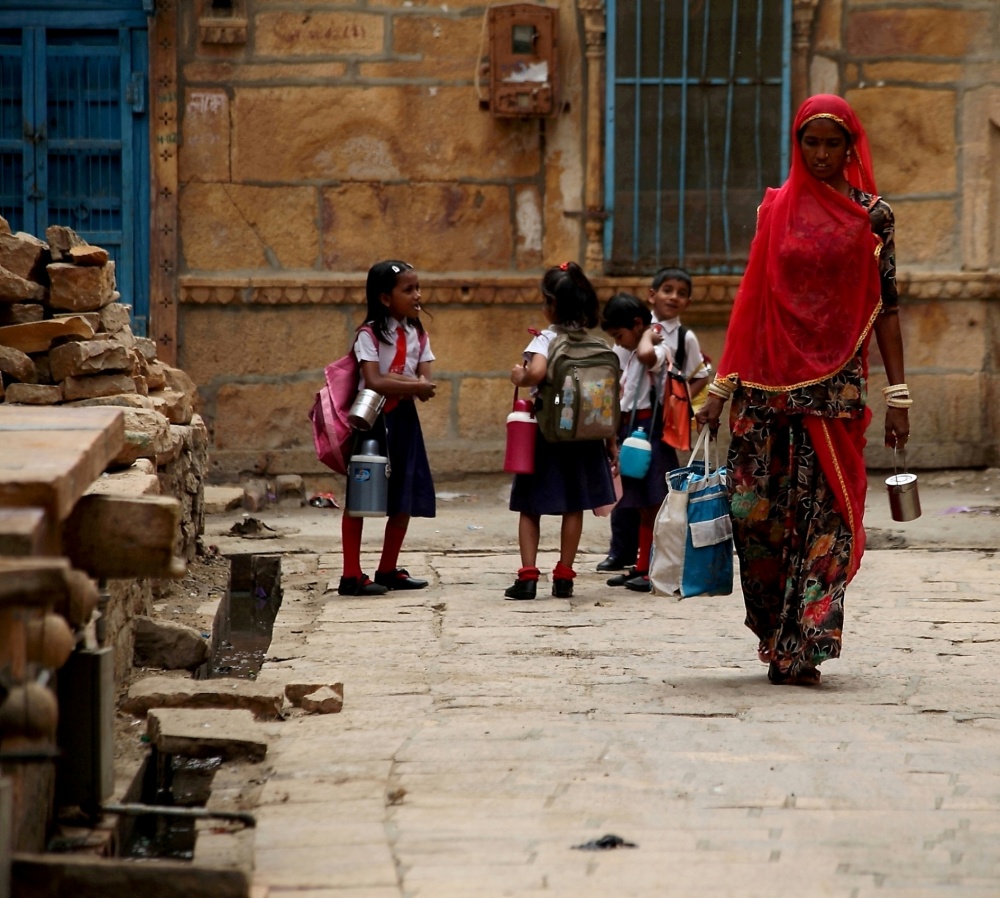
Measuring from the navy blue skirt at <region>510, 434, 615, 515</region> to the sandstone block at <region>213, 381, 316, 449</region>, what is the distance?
3.45 m

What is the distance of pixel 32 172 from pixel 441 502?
10.2 ft

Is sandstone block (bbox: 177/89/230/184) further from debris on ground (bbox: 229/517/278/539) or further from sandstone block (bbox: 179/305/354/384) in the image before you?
debris on ground (bbox: 229/517/278/539)

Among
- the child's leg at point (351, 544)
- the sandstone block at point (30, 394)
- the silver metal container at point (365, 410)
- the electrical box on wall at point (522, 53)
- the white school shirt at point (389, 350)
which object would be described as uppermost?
the electrical box on wall at point (522, 53)

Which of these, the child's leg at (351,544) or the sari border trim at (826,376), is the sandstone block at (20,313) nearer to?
the child's leg at (351,544)

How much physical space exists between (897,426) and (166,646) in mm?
2414

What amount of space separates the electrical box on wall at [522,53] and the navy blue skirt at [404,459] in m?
3.45

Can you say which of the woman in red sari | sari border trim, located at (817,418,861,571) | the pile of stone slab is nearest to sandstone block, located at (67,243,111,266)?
the pile of stone slab

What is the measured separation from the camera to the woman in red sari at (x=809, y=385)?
14.9 ft

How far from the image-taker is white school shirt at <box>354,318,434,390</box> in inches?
245

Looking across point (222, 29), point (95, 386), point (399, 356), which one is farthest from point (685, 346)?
point (222, 29)

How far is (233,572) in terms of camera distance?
724cm

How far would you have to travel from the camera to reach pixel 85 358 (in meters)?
5.83

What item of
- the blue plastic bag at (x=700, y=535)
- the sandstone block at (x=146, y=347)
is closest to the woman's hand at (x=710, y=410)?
the blue plastic bag at (x=700, y=535)

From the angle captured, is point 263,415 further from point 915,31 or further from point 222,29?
point 915,31
